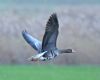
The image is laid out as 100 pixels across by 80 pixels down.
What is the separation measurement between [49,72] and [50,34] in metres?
7.98

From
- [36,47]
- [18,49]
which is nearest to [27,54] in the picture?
[18,49]

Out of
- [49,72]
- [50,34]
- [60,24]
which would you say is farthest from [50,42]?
[49,72]

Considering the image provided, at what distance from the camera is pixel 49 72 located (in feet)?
40.3

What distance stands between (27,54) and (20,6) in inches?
40.0

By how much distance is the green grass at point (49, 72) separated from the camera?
11234 millimetres

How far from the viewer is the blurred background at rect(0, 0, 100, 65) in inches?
476

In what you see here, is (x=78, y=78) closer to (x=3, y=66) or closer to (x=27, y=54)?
(x=27, y=54)

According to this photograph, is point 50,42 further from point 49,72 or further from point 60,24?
point 49,72

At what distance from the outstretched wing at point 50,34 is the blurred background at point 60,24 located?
7.55 metres

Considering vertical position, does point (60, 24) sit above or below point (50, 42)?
below

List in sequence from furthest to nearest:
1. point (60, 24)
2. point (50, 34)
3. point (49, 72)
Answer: point (49, 72)
point (60, 24)
point (50, 34)

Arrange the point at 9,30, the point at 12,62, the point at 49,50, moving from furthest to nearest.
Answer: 1. the point at 12,62
2. the point at 9,30
3. the point at 49,50

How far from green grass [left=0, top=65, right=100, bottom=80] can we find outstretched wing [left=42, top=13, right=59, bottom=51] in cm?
617

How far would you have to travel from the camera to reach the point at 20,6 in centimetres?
1236
